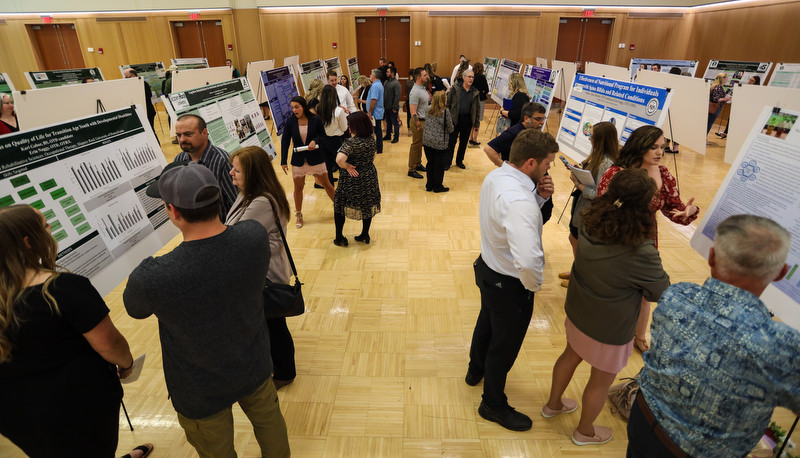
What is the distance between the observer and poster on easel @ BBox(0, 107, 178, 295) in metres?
1.93

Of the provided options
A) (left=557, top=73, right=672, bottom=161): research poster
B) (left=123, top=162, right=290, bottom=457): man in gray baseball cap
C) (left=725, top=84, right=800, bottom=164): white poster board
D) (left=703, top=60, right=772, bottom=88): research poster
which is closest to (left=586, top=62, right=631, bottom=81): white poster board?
(left=725, top=84, right=800, bottom=164): white poster board

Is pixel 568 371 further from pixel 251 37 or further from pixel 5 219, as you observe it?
pixel 251 37

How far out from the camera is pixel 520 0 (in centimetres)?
1280

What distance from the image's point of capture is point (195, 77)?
6242mm

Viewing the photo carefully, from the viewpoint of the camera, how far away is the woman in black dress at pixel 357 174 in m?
3.99

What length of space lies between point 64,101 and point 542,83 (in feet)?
21.8

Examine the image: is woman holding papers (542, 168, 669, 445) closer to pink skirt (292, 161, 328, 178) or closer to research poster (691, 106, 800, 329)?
research poster (691, 106, 800, 329)

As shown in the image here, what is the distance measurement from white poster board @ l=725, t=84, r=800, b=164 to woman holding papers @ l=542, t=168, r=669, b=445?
4075mm

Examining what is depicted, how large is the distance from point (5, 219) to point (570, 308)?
2.45 metres

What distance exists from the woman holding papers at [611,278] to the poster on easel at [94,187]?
256 centimetres

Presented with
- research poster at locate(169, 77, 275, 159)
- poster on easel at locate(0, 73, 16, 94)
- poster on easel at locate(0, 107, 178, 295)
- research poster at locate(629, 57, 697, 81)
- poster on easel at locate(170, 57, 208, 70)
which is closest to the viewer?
poster on easel at locate(0, 107, 178, 295)

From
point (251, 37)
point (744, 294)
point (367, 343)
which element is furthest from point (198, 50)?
point (744, 294)

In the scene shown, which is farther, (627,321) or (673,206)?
(673,206)

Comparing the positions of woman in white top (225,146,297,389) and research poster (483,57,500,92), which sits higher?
research poster (483,57,500,92)
